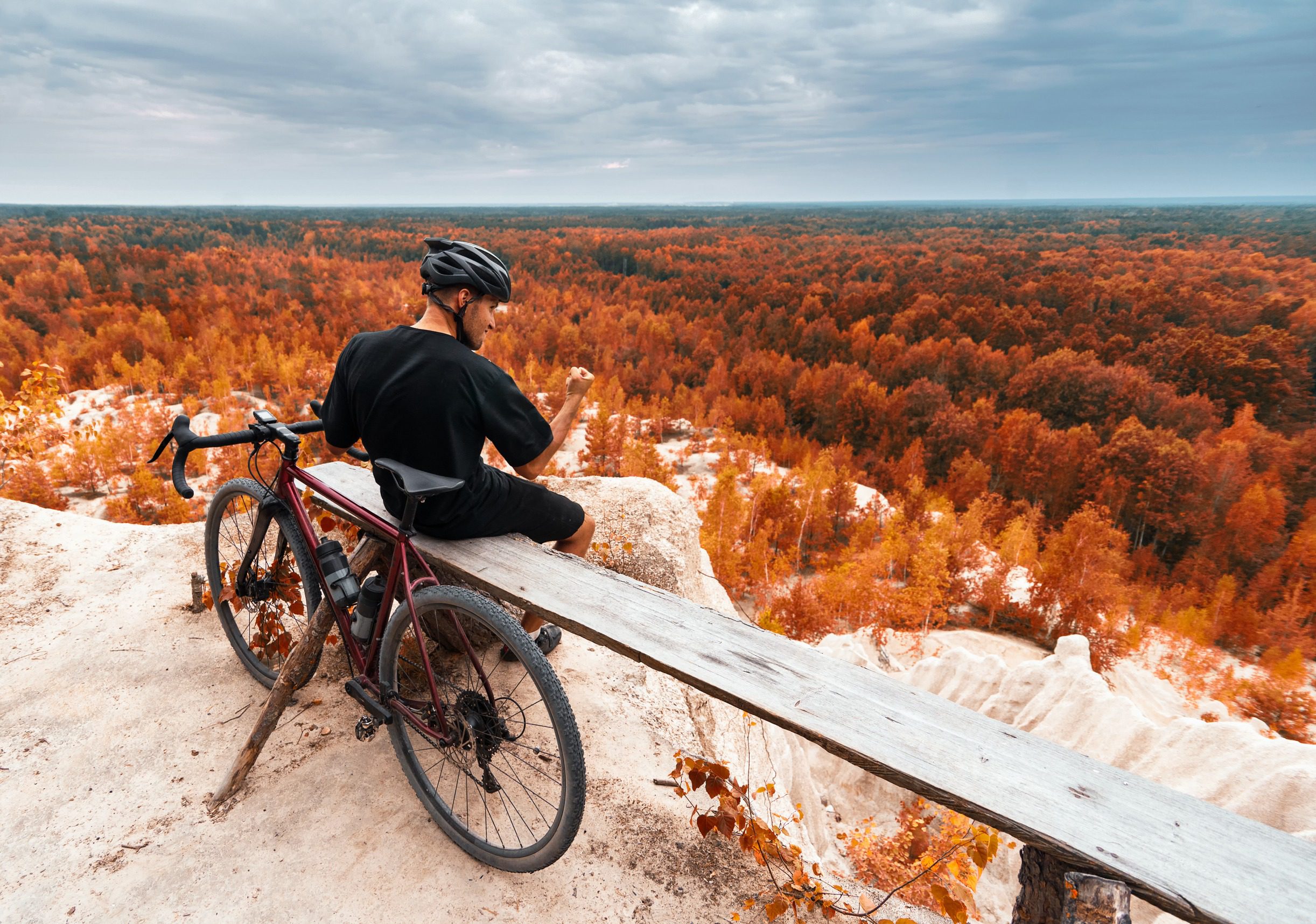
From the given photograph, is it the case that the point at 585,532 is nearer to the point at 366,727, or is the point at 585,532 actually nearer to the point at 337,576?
the point at 337,576

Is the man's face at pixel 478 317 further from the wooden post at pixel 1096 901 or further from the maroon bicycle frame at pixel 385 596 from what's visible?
the wooden post at pixel 1096 901

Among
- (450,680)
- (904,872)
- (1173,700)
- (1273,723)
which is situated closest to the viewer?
(450,680)

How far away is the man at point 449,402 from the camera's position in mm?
2961

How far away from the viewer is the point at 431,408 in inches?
116

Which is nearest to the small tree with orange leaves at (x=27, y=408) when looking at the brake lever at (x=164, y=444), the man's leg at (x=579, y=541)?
the brake lever at (x=164, y=444)

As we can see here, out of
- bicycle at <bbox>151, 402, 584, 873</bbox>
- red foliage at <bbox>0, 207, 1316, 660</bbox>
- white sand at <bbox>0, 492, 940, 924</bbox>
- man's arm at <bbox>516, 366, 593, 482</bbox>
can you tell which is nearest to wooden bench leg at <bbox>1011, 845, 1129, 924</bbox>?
white sand at <bbox>0, 492, 940, 924</bbox>

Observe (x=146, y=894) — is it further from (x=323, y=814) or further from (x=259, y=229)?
(x=259, y=229)

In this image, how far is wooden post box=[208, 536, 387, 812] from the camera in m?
3.44

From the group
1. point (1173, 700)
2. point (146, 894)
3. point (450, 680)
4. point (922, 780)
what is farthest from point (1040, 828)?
point (1173, 700)

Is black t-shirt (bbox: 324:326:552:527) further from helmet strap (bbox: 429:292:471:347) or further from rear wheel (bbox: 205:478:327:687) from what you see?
rear wheel (bbox: 205:478:327:687)

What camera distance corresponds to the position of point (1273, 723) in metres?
26.9

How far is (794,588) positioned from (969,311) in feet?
227

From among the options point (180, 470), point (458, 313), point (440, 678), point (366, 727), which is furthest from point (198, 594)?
point (458, 313)

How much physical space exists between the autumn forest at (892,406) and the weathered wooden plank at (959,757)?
9.46 m
